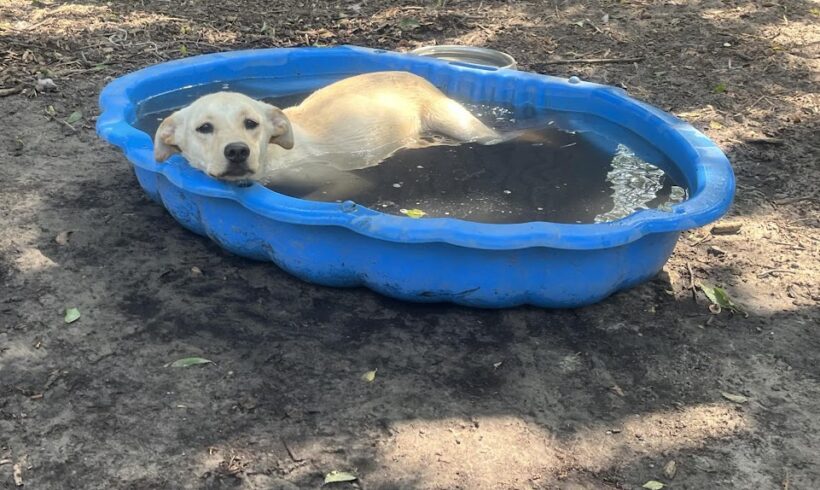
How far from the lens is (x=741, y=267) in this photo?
14.7 feet

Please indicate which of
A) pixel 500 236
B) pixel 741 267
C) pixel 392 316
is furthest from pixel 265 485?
pixel 741 267

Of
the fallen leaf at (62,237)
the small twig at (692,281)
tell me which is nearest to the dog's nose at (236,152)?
the fallen leaf at (62,237)

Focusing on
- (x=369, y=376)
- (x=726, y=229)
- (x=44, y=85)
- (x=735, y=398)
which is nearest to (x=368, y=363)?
(x=369, y=376)

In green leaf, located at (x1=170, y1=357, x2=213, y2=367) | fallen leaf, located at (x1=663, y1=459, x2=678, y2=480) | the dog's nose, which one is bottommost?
green leaf, located at (x1=170, y1=357, x2=213, y2=367)

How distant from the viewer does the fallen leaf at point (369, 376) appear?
11.6 feet

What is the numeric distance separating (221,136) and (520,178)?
1941 mm

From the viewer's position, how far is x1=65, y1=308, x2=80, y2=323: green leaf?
3867 mm

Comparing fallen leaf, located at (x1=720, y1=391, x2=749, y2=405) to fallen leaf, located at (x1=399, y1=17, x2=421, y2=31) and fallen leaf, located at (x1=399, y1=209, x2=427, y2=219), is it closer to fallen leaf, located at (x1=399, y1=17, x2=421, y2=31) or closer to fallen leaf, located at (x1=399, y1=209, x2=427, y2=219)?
fallen leaf, located at (x1=399, y1=209, x2=427, y2=219)

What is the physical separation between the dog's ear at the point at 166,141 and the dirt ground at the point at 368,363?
1.86ft

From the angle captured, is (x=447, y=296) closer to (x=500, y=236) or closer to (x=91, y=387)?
(x=500, y=236)

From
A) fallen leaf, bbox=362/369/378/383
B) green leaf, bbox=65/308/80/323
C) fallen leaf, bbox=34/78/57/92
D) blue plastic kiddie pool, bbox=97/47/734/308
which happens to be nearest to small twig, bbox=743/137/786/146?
blue plastic kiddie pool, bbox=97/47/734/308

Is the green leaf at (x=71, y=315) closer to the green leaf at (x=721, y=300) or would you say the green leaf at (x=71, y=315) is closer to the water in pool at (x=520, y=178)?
the water in pool at (x=520, y=178)

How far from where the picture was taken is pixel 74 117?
6.15m

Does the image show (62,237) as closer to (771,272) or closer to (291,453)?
(291,453)
